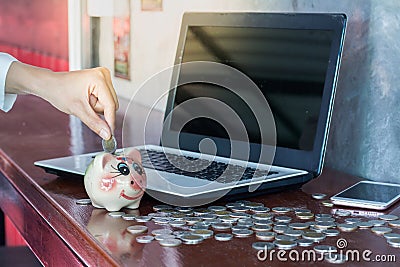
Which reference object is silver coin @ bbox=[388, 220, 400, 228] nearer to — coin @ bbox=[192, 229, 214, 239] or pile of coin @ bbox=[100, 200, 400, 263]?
pile of coin @ bbox=[100, 200, 400, 263]

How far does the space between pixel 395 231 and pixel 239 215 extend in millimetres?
174

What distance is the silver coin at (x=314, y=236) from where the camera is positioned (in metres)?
0.68

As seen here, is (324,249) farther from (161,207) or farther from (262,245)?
(161,207)

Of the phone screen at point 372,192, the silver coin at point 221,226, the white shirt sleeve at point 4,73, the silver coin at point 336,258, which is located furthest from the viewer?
the white shirt sleeve at point 4,73

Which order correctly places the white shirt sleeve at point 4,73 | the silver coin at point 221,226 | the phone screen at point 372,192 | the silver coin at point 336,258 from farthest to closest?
the white shirt sleeve at point 4,73, the phone screen at point 372,192, the silver coin at point 221,226, the silver coin at point 336,258

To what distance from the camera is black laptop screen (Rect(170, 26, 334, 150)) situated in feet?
3.09

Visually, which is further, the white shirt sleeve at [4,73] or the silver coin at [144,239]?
the white shirt sleeve at [4,73]

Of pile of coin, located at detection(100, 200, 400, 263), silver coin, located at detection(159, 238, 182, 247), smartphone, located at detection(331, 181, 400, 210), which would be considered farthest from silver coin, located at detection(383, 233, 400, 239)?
silver coin, located at detection(159, 238, 182, 247)

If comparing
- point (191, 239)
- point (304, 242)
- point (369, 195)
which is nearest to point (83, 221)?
point (191, 239)

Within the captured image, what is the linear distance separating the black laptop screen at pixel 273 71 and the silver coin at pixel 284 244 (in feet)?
0.94

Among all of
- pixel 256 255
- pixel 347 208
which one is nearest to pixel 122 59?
pixel 347 208

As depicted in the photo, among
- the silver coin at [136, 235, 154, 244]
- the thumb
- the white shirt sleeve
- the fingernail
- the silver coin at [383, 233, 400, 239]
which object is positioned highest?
the white shirt sleeve

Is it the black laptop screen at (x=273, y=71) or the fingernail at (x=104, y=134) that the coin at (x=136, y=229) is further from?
the black laptop screen at (x=273, y=71)

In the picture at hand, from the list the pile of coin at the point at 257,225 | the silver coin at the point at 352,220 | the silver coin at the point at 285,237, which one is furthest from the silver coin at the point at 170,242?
the silver coin at the point at 352,220
